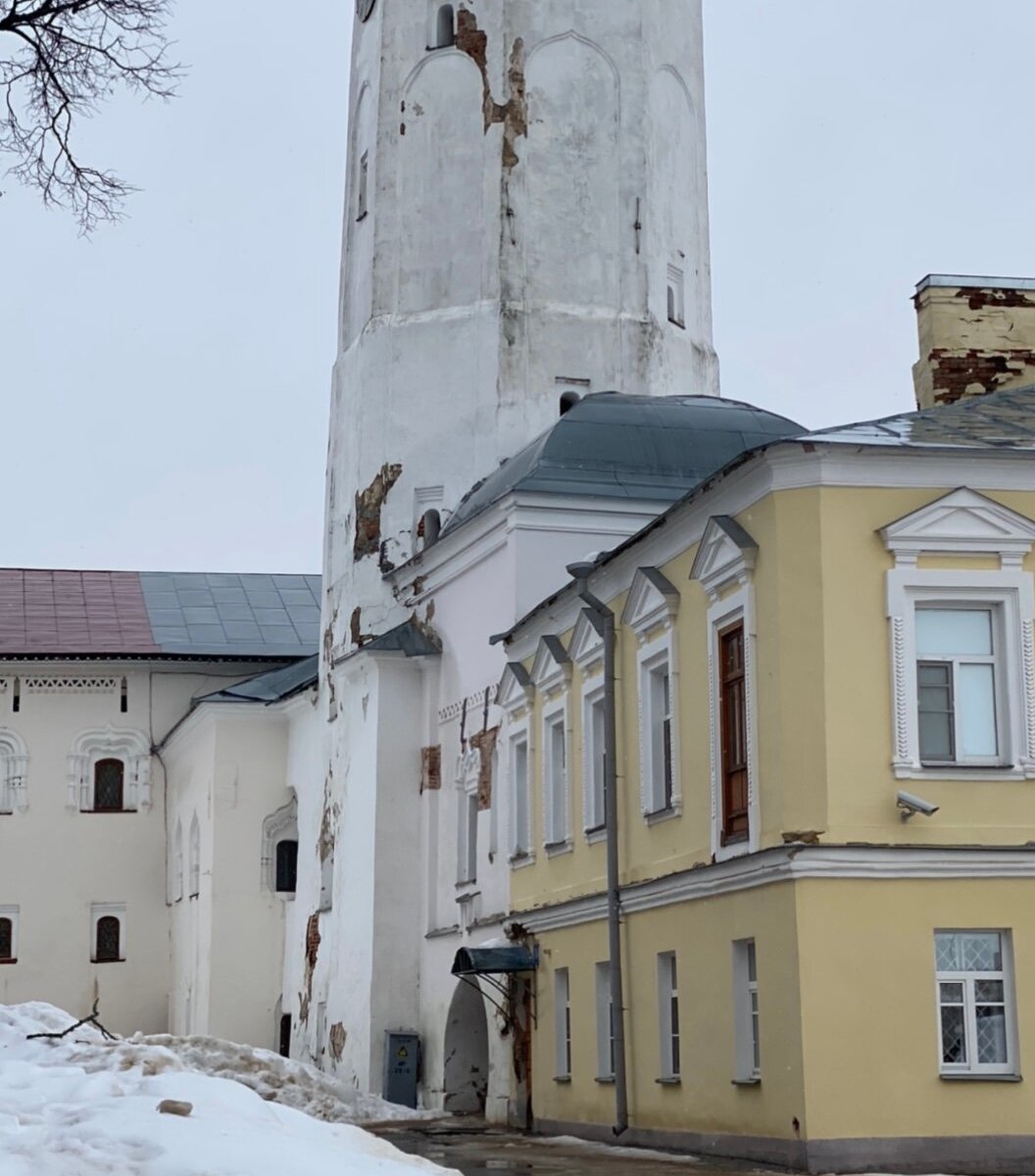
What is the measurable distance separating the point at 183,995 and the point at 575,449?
56.4ft

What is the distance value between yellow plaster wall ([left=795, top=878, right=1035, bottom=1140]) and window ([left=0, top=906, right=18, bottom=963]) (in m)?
27.6

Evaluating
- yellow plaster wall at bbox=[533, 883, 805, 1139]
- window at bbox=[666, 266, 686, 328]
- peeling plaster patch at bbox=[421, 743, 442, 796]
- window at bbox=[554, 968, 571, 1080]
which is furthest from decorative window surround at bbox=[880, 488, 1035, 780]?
window at bbox=[666, 266, 686, 328]

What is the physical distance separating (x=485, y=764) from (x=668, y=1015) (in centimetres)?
750

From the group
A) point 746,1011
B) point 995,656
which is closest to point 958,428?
point 995,656

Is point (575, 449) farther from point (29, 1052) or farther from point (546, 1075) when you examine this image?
point (29, 1052)

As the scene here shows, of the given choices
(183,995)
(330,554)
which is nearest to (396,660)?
(330,554)

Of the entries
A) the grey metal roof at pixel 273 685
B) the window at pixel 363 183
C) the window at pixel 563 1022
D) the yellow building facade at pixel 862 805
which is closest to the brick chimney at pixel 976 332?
the yellow building facade at pixel 862 805

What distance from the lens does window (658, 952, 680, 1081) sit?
18.4 meters

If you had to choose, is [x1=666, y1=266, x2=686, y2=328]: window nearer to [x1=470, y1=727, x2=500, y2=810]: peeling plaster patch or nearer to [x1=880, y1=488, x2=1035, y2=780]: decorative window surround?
[x1=470, y1=727, x2=500, y2=810]: peeling plaster patch

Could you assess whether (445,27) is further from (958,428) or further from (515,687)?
(958,428)

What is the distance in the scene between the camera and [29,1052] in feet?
44.2

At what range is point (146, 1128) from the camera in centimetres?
1001

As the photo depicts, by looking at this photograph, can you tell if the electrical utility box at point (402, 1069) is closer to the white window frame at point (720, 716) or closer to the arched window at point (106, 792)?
the white window frame at point (720, 716)

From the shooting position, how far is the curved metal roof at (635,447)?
25.4 metres
